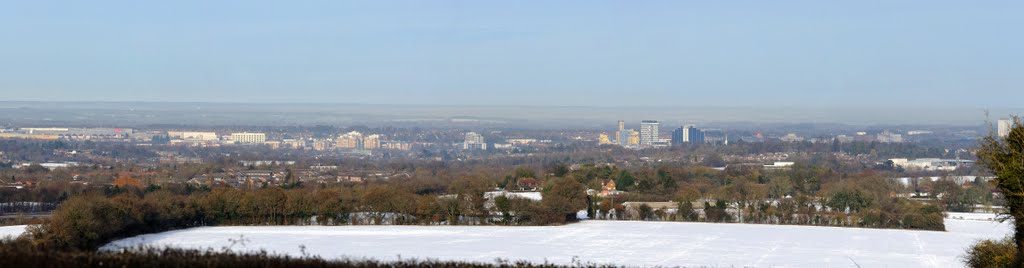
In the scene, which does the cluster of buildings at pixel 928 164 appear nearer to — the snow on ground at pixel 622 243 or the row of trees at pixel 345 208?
the snow on ground at pixel 622 243

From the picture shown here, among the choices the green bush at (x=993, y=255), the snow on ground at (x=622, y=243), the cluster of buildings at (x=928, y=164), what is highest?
the green bush at (x=993, y=255)

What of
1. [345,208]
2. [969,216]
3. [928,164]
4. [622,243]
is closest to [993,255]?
[622,243]

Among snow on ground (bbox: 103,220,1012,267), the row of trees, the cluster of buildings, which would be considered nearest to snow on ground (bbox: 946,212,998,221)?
snow on ground (bbox: 103,220,1012,267)

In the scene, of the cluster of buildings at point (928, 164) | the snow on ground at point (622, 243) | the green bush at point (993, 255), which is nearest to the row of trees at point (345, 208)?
the snow on ground at point (622, 243)

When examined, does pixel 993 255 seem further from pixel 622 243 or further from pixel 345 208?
pixel 345 208

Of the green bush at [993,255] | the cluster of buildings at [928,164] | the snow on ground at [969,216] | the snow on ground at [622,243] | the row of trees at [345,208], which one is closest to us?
the green bush at [993,255]

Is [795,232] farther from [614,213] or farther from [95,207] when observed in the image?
[95,207]

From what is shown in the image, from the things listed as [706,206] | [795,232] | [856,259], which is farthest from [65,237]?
[706,206]

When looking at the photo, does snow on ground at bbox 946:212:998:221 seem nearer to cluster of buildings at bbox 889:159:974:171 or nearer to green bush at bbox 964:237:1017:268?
→ green bush at bbox 964:237:1017:268
